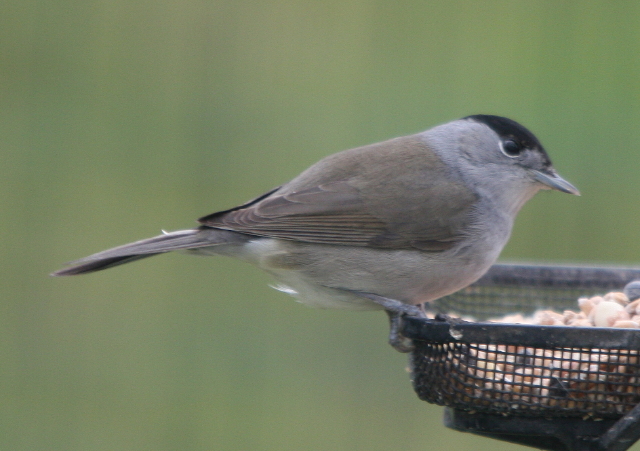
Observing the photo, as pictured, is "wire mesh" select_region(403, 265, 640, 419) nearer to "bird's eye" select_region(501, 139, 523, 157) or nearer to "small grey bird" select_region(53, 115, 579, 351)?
"small grey bird" select_region(53, 115, 579, 351)

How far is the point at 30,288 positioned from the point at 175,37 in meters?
2.67

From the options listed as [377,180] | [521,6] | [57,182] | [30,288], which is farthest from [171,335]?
[521,6]

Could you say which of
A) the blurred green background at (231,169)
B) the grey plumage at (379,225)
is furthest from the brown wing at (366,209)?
the blurred green background at (231,169)

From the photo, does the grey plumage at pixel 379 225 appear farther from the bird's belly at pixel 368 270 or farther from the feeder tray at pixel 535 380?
the feeder tray at pixel 535 380

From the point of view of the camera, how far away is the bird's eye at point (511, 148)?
418 cm

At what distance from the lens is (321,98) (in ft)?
24.4

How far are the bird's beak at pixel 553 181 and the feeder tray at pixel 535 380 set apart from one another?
47.6 inches

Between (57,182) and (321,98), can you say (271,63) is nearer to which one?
(321,98)

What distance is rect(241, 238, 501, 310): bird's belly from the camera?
3.65 metres

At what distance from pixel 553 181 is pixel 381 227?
98 centimetres

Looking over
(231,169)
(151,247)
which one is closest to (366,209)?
(151,247)

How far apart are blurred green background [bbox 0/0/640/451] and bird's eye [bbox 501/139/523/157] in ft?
8.80

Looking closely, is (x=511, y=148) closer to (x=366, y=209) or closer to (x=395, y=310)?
(x=366, y=209)

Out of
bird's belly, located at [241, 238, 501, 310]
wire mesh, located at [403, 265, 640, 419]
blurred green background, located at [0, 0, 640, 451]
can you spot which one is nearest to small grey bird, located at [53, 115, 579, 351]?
bird's belly, located at [241, 238, 501, 310]
